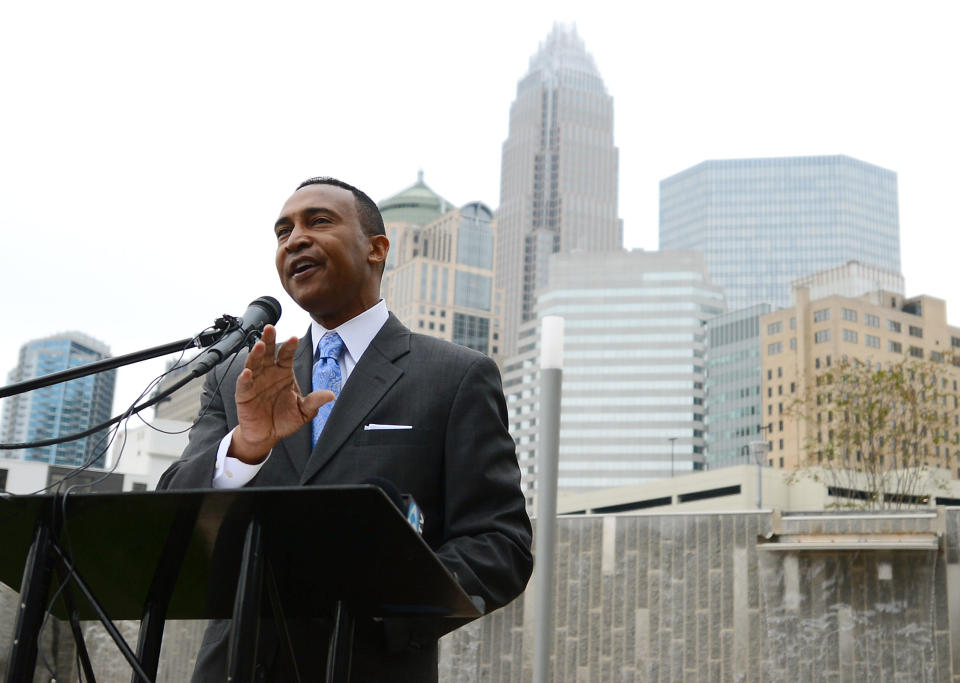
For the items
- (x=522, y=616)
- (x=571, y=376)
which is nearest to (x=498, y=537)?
(x=522, y=616)

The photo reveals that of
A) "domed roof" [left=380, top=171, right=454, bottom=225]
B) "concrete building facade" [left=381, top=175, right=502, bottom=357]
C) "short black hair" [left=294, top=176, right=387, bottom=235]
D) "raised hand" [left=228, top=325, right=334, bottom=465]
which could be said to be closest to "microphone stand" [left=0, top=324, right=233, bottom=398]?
"raised hand" [left=228, top=325, right=334, bottom=465]

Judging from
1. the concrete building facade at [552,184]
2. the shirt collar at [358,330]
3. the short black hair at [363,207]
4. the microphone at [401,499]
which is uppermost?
the concrete building facade at [552,184]

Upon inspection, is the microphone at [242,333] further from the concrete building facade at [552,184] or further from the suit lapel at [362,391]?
the concrete building facade at [552,184]

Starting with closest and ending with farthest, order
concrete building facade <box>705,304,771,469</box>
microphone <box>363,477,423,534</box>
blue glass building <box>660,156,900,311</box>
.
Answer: microphone <box>363,477,423,534</box> < concrete building facade <box>705,304,771,469</box> < blue glass building <box>660,156,900,311</box>

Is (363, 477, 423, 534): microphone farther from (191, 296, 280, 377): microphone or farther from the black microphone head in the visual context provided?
the black microphone head

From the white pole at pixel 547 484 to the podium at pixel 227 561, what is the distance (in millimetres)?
5290

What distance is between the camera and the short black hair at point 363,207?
224 centimetres

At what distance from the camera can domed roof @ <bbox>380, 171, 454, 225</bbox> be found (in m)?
144

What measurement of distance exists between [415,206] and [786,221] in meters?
56.8

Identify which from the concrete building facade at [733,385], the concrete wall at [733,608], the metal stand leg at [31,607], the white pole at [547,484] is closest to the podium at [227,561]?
the metal stand leg at [31,607]

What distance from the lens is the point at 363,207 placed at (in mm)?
2258

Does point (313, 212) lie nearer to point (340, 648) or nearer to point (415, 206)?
point (340, 648)

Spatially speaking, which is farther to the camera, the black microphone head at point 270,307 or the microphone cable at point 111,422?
the black microphone head at point 270,307

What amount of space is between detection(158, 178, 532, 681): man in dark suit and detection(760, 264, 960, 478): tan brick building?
264 ft
